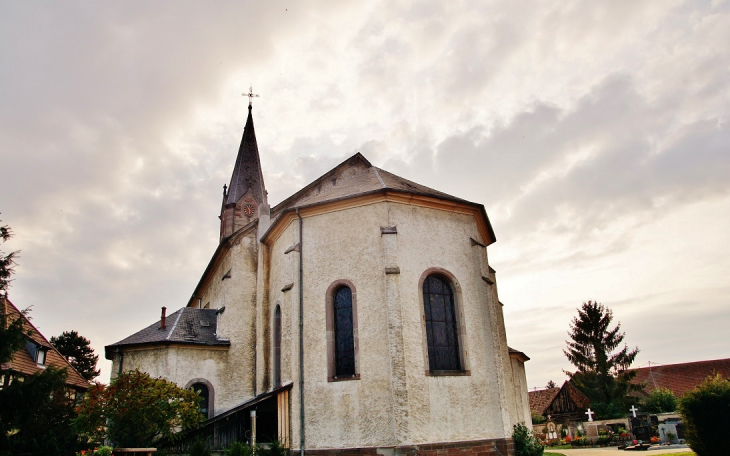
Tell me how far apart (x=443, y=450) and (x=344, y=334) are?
4.17 meters

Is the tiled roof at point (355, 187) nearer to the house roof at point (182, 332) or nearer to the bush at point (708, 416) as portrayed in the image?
the house roof at point (182, 332)

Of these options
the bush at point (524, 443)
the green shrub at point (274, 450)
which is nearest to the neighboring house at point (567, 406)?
the bush at point (524, 443)

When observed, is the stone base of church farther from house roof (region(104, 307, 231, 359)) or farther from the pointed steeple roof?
the pointed steeple roof

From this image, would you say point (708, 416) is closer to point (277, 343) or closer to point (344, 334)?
point (344, 334)

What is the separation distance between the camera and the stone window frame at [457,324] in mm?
14102

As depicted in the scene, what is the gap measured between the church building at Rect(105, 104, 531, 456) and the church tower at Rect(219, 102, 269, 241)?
12.4 m

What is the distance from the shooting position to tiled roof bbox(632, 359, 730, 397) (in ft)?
156

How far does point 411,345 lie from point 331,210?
4963 millimetres

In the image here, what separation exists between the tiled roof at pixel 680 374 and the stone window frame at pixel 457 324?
40.0 m

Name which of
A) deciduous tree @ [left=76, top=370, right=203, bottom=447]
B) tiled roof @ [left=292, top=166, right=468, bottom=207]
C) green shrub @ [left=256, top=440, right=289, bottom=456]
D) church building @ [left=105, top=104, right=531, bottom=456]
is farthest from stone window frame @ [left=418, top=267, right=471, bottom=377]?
deciduous tree @ [left=76, top=370, right=203, bottom=447]

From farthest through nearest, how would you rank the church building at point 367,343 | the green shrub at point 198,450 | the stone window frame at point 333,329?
the stone window frame at point 333,329, the church building at point 367,343, the green shrub at point 198,450

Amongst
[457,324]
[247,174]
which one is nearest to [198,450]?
[457,324]

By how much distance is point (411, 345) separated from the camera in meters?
14.0

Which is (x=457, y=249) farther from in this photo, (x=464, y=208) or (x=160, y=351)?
(x=160, y=351)
